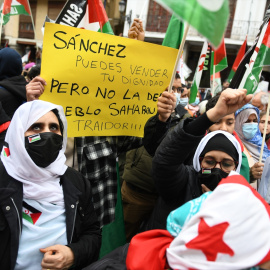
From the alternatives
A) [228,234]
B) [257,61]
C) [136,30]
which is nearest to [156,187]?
[228,234]

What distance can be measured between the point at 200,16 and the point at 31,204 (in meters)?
1.12

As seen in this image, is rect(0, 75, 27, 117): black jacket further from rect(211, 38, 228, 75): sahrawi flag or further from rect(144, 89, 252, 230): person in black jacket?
rect(211, 38, 228, 75): sahrawi flag

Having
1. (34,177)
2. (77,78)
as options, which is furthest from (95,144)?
(34,177)

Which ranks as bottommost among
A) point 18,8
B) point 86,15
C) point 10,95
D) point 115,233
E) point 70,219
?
point 115,233

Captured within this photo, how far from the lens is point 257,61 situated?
285 centimetres

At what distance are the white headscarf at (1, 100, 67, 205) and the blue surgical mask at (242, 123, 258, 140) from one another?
2.11 m

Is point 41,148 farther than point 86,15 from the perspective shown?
No

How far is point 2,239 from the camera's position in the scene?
144 cm

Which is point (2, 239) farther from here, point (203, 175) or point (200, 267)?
point (203, 175)

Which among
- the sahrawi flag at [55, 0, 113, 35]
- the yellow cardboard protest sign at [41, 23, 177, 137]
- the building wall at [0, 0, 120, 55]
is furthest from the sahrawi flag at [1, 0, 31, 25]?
the building wall at [0, 0, 120, 55]

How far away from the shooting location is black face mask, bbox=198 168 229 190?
167cm

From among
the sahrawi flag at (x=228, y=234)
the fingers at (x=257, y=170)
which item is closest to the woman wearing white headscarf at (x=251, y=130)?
the fingers at (x=257, y=170)

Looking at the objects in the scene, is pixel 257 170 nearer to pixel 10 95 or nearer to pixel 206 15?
pixel 206 15

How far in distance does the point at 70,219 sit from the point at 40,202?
18 cm
